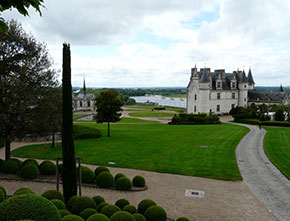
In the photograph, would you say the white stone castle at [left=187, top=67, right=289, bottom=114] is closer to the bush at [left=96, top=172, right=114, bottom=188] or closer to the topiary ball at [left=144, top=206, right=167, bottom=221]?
the bush at [left=96, top=172, right=114, bottom=188]

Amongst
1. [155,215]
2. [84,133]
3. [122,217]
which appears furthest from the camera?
[84,133]

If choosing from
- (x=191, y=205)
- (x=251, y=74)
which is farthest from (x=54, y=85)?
(x=251, y=74)

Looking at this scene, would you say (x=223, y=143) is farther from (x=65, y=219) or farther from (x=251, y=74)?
(x=251, y=74)

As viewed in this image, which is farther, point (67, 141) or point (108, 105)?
point (108, 105)

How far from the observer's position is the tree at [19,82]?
1571 centimetres

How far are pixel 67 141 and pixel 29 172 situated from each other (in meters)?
4.78

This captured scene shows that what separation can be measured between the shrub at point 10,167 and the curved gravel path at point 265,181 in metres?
13.9

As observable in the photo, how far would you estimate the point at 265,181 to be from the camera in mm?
14562

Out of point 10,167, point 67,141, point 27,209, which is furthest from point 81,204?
point 10,167

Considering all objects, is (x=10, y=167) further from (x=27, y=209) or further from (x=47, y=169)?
(x=27, y=209)

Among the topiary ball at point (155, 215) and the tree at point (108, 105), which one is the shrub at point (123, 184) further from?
the tree at point (108, 105)

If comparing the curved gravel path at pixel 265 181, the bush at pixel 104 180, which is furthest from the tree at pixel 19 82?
the curved gravel path at pixel 265 181

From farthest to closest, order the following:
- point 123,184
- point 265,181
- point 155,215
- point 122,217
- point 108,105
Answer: point 108,105
point 265,181
point 123,184
point 155,215
point 122,217

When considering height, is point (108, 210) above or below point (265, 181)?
above
